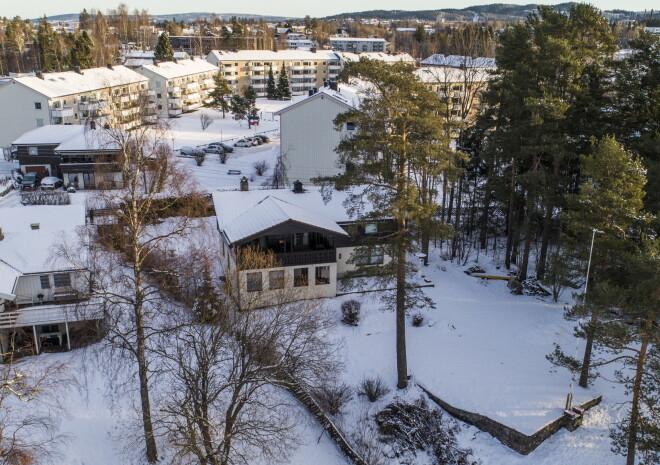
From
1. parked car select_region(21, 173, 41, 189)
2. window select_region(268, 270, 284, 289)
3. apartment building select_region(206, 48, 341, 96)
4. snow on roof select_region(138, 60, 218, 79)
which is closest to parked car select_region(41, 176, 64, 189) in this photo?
parked car select_region(21, 173, 41, 189)

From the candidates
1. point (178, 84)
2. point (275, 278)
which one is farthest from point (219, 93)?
point (275, 278)

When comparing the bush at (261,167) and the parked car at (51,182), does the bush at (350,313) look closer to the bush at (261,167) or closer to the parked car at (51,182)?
the bush at (261,167)

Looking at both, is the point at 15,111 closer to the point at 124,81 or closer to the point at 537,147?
the point at 124,81

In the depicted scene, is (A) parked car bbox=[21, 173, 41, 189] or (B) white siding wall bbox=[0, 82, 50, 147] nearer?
(A) parked car bbox=[21, 173, 41, 189]

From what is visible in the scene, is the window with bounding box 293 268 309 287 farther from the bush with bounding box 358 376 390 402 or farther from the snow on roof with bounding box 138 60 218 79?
the snow on roof with bounding box 138 60 218 79

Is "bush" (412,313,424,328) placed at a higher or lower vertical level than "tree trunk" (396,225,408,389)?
lower

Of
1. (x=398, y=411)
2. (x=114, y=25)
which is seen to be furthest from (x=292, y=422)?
(x=114, y=25)

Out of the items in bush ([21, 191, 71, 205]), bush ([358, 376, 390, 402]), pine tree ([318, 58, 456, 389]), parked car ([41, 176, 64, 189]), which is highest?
pine tree ([318, 58, 456, 389])
